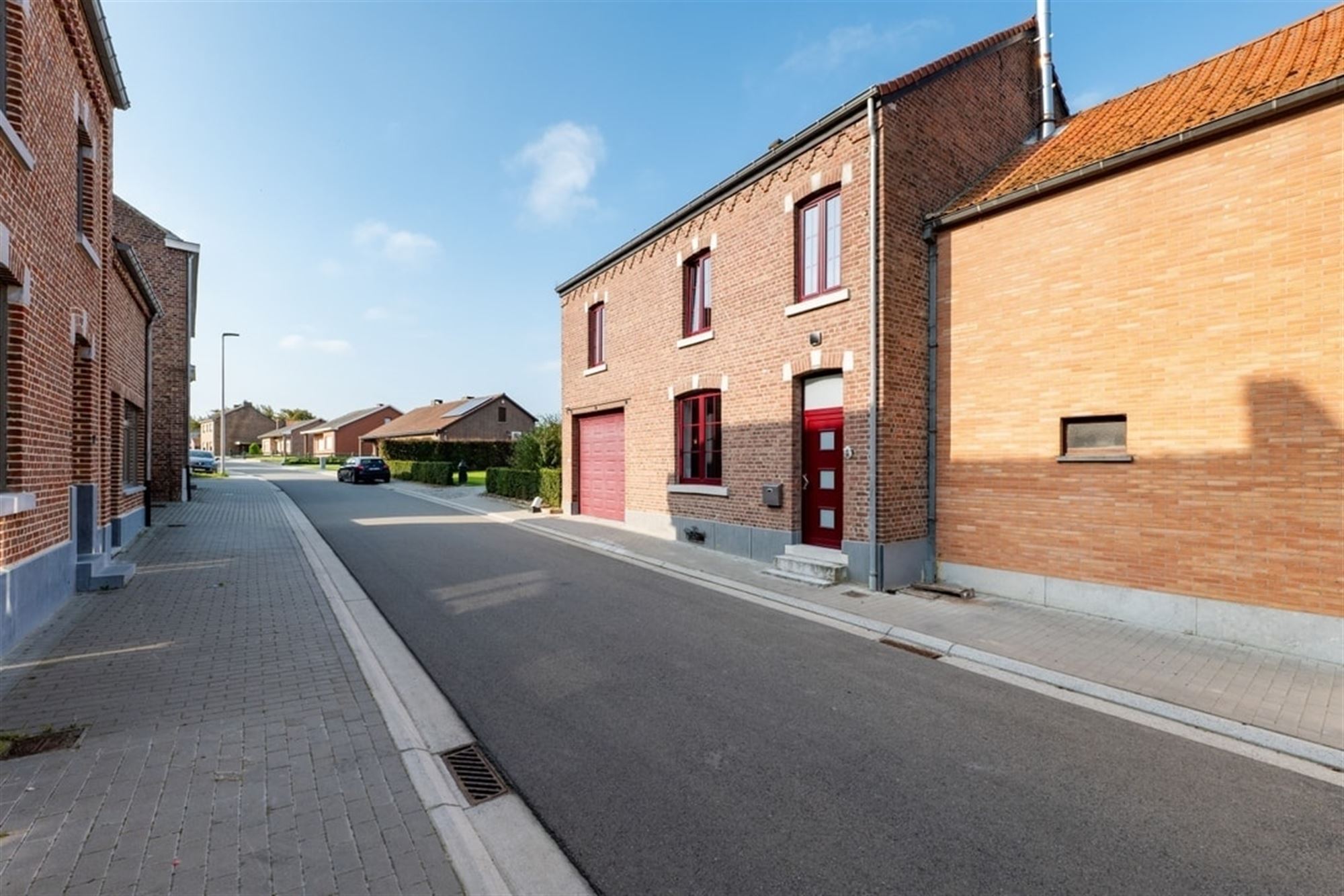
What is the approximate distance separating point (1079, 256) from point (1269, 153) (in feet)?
5.83

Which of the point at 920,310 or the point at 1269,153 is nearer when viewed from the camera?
the point at 1269,153

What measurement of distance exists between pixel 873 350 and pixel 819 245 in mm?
2324

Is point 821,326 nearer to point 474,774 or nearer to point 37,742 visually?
point 474,774

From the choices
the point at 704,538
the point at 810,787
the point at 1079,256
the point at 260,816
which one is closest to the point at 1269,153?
the point at 1079,256

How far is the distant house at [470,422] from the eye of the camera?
47.2 m

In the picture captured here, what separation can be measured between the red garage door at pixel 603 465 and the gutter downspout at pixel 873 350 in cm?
761

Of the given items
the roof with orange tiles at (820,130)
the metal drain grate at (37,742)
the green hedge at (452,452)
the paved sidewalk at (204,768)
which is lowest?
the paved sidewalk at (204,768)

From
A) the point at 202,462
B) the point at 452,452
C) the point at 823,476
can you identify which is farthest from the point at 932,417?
the point at 202,462

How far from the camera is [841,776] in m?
3.69

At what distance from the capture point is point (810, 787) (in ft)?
11.7

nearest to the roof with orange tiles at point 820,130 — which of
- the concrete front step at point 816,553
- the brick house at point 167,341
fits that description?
the concrete front step at point 816,553

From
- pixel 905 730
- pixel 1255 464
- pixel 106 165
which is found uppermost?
pixel 106 165

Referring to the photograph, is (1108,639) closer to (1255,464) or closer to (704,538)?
(1255,464)

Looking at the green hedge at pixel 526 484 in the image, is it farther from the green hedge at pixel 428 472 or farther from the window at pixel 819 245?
the window at pixel 819 245
